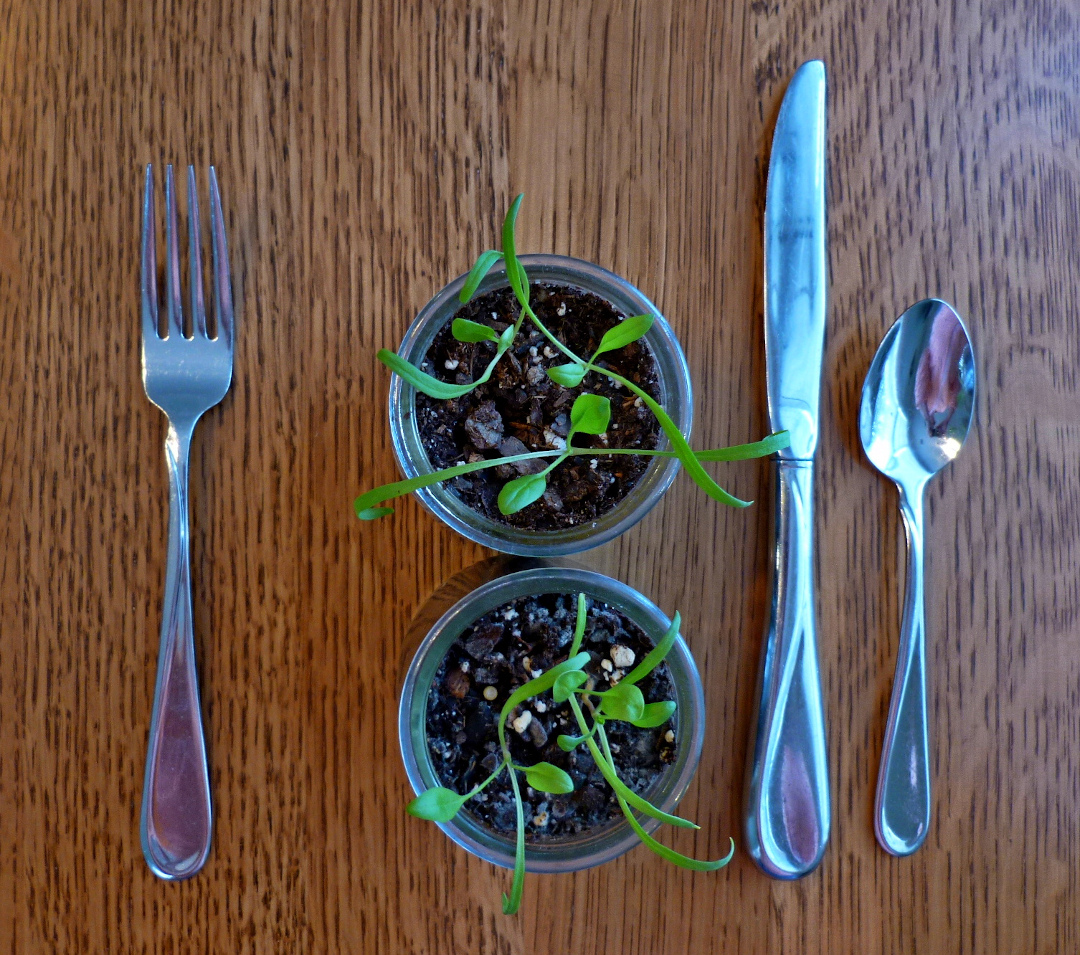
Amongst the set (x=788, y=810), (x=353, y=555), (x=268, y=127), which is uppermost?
(x=268, y=127)

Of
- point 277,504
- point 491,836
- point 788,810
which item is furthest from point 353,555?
point 788,810

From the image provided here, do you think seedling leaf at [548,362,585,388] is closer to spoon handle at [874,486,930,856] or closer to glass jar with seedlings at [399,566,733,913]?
glass jar with seedlings at [399,566,733,913]

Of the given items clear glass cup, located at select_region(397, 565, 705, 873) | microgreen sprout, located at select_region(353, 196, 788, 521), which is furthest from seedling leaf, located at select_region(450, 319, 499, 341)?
clear glass cup, located at select_region(397, 565, 705, 873)

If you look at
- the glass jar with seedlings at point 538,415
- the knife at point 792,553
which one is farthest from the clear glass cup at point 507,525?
the knife at point 792,553

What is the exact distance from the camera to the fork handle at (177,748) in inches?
19.3

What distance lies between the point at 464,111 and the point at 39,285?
0.90 ft

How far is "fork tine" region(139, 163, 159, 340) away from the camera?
497 mm

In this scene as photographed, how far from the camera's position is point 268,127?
1.68 feet

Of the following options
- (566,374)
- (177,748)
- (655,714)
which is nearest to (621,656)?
(655,714)

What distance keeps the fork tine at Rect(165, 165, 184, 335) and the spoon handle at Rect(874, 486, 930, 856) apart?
45 cm

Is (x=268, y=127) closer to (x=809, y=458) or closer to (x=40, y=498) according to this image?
(x=40, y=498)

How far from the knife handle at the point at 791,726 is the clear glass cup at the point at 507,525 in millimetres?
116

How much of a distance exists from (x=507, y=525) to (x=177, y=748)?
245 millimetres

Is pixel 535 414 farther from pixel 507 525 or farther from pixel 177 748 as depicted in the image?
pixel 177 748
